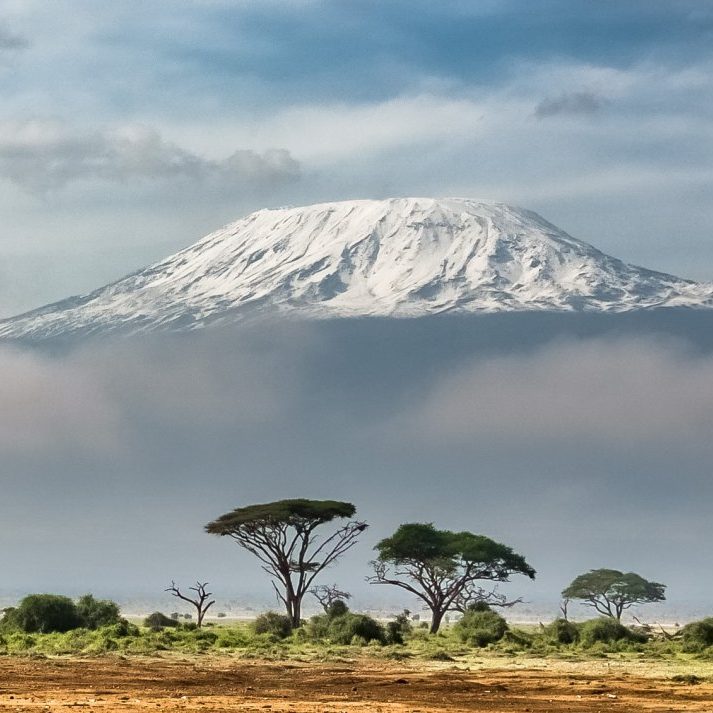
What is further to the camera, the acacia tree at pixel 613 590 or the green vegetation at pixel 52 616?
the acacia tree at pixel 613 590

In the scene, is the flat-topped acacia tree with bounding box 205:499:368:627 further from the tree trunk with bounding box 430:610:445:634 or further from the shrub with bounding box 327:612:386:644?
the shrub with bounding box 327:612:386:644

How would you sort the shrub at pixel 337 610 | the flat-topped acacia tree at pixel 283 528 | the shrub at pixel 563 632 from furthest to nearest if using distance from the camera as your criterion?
the flat-topped acacia tree at pixel 283 528
the shrub at pixel 337 610
the shrub at pixel 563 632

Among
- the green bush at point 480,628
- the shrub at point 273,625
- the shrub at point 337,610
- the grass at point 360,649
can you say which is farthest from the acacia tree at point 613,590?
the grass at point 360,649

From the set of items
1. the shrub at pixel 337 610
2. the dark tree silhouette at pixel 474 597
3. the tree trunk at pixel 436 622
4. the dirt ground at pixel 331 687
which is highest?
the dark tree silhouette at pixel 474 597

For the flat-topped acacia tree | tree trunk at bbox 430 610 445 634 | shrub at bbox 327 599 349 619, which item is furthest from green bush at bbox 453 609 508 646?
the flat-topped acacia tree

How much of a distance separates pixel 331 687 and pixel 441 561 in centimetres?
5273

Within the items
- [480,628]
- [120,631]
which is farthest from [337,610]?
[120,631]

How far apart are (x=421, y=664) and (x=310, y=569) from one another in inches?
1403

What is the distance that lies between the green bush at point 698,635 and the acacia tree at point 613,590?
5868 cm

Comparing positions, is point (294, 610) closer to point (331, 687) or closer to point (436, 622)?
point (436, 622)

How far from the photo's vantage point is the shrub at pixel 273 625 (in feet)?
227

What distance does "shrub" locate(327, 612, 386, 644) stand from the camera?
6122 centimetres

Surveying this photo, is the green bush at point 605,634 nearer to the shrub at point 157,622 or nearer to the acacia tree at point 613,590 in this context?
the shrub at point 157,622

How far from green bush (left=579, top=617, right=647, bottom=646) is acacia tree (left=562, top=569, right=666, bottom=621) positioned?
53.9 m
